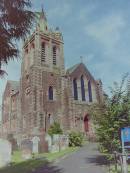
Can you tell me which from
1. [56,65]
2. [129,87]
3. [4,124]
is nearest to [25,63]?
[56,65]

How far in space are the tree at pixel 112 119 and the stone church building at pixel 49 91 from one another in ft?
81.0

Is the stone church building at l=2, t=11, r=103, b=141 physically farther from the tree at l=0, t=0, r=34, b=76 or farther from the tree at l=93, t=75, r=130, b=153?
the tree at l=0, t=0, r=34, b=76

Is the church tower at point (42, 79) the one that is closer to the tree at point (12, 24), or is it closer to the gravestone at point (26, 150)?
the gravestone at point (26, 150)

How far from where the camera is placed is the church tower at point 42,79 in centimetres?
4159

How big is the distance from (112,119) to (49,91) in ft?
98.1

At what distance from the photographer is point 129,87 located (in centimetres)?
1698

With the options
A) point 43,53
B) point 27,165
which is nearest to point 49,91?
point 43,53

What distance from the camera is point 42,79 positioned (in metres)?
44.4

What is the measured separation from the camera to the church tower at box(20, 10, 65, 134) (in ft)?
136

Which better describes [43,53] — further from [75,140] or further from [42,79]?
[75,140]

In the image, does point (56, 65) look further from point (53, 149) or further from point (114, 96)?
point (114, 96)

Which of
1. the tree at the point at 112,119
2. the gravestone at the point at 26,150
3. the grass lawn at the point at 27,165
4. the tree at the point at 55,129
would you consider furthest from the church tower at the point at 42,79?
the tree at the point at 112,119

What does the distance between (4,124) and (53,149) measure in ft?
94.6

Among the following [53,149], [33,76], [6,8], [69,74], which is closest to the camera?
[6,8]
